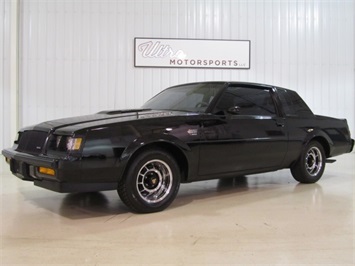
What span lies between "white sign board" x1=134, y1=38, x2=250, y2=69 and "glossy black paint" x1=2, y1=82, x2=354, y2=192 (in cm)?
402

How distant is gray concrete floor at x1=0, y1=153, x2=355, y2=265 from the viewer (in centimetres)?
235

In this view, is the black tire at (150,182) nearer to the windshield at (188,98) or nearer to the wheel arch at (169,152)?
the wheel arch at (169,152)

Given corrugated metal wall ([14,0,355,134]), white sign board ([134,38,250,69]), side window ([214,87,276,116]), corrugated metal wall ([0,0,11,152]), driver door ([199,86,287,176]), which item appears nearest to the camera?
driver door ([199,86,287,176])

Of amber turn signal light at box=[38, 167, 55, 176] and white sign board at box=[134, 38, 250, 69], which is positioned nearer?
amber turn signal light at box=[38, 167, 55, 176]

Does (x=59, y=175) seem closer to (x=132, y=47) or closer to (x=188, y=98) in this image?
(x=188, y=98)

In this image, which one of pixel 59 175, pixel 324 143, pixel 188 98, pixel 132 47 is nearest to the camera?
pixel 59 175

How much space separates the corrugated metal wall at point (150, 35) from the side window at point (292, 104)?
3937 mm

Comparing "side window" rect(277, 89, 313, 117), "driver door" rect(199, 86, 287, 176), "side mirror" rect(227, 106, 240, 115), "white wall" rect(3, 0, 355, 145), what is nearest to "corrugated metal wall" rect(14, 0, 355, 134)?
"white wall" rect(3, 0, 355, 145)

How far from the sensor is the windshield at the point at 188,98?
3955 mm

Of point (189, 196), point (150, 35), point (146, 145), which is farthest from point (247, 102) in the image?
point (150, 35)

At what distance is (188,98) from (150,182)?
127 cm

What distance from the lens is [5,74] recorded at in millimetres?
8312

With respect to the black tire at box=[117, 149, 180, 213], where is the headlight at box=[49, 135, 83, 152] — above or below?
above

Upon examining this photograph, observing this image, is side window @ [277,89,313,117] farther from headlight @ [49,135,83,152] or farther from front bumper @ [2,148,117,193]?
headlight @ [49,135,83,152]
